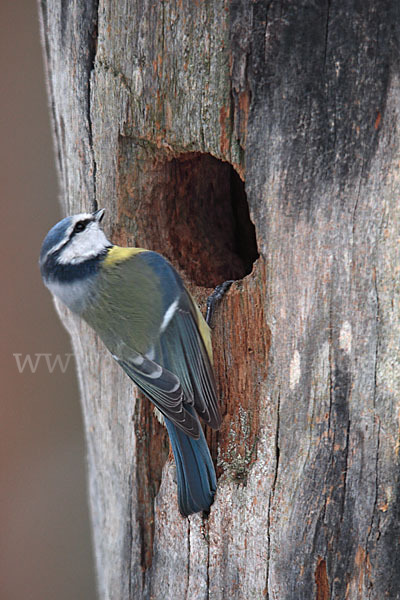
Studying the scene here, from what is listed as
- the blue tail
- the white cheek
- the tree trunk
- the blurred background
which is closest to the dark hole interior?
the tree trunk

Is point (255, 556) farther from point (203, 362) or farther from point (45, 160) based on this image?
point (45, 160)

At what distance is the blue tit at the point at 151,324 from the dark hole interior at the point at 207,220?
201 millimetres

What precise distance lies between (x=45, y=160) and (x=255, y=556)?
1.81 m

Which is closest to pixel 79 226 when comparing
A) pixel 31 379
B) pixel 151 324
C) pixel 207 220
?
pixel 151 324

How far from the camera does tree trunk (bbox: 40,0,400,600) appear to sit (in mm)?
1233

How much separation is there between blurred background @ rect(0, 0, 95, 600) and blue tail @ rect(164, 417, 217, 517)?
4.02 ft

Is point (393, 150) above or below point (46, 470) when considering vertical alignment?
above

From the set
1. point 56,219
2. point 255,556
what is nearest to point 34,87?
point 56,219

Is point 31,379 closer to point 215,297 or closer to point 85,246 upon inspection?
point 85,246

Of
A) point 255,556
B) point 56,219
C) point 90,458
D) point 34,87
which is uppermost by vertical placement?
point 34,87

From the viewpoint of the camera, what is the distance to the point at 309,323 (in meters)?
1.32

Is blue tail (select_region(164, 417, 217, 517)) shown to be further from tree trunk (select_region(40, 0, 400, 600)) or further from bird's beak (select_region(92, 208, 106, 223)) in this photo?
bird's beak (select_region(92, 208, 106, 223))

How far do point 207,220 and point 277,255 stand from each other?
21.0 inches

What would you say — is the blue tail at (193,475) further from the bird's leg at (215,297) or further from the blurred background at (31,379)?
the blurred background at (31,379)
